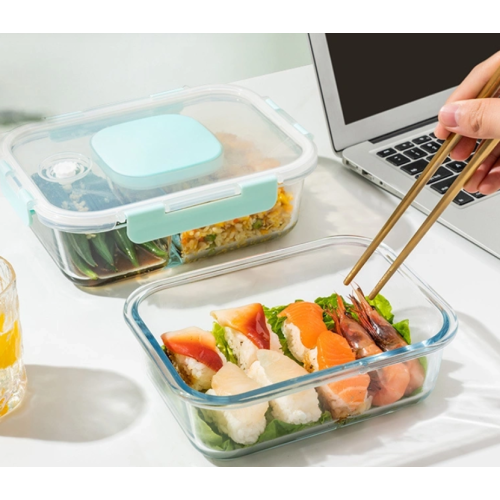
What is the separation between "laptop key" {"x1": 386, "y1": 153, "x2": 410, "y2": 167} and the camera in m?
Answer: 1.01

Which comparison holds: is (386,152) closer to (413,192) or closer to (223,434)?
(413,192)

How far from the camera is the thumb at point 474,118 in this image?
0.65 m

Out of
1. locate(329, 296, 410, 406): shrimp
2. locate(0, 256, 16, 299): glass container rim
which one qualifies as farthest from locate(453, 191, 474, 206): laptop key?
locate(0, 256, 16, 299): glass container rim

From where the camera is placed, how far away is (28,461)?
2.03 ft

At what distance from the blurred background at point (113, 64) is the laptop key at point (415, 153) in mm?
1117

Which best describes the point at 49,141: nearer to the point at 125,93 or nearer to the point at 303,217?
the point at 303,217

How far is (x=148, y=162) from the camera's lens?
83 cm

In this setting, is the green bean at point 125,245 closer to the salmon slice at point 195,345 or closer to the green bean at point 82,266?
the green bean at point 82,266

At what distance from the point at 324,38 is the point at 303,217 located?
0.78 feet

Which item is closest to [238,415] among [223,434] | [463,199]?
[223,434]

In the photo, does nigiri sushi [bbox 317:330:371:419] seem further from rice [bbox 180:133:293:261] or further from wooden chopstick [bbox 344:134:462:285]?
rice [bbox 180:133:293:261]

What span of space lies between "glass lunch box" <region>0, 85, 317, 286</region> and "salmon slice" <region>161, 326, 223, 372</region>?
0.16 m

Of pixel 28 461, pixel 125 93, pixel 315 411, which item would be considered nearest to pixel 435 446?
pixel 315 411

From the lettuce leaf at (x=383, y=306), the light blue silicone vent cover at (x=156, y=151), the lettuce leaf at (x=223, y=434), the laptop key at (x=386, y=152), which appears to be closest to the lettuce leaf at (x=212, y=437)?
the lettuce leaf at (x=223, y=434)
